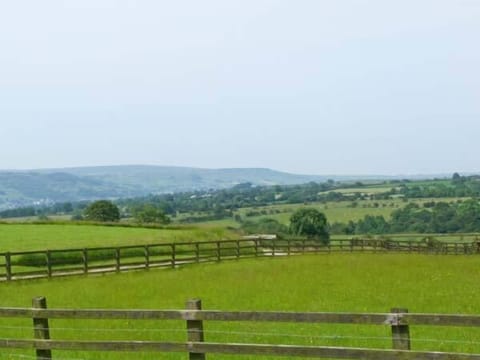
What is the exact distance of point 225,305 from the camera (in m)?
19.3

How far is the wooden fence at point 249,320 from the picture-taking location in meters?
7.57

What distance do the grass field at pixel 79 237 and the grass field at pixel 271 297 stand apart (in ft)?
46.4

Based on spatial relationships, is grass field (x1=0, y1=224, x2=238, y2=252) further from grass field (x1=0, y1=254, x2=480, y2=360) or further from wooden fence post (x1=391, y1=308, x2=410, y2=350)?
wooden fence post (x1=391, y1=308, x2=410, y2=350)

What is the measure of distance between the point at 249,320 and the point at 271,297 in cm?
1305

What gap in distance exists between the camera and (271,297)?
2144 centimetres

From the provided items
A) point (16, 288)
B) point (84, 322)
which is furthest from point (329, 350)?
point (16, 288)

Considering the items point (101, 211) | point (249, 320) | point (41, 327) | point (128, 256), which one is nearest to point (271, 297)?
point (41, 327)

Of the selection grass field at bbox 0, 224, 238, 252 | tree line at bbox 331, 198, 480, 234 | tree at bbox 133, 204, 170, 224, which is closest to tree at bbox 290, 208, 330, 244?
tree at bbox 133, 204, 170, 224

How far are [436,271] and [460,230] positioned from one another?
322 ft

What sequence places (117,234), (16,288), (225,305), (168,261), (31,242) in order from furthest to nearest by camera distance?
(117,234) → (31,242) → (168,261) → (16,288) → (225,305)

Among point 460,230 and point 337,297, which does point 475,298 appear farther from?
point 460,230

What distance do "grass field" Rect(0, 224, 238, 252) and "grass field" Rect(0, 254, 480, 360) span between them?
46.4ft

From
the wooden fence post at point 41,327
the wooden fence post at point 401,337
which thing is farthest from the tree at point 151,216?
the wooden fence post at point 401,337

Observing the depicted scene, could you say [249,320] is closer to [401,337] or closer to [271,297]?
[401,337]
